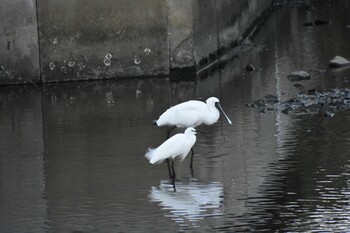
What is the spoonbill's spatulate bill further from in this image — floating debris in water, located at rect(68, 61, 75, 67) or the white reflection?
floating debris in water, located at rect(68, 61, 75, 67)

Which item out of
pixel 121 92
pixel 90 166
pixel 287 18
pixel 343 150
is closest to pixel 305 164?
pixel 343 150

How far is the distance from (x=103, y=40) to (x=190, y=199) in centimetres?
994

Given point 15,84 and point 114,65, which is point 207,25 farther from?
point 15,84

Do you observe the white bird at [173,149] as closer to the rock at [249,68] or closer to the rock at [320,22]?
the rock at [249,68]

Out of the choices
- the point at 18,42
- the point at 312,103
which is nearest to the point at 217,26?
the point at 18,42

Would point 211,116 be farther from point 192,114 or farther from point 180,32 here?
point 180,32

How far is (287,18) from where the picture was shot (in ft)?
106

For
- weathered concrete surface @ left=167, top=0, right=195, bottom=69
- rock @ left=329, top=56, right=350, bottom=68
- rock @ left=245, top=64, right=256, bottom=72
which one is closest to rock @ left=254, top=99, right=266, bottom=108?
weathered concrete surface @ left=167, top=0, right=195, bottom=69

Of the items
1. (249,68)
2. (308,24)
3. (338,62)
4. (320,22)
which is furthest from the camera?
(320,22)

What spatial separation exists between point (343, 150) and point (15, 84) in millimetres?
9132

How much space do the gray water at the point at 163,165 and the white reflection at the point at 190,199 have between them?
0.01 m

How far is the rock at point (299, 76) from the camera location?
67.0ft

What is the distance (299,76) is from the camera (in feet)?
67.4

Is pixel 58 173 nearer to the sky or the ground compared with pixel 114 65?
nearer to the ground
